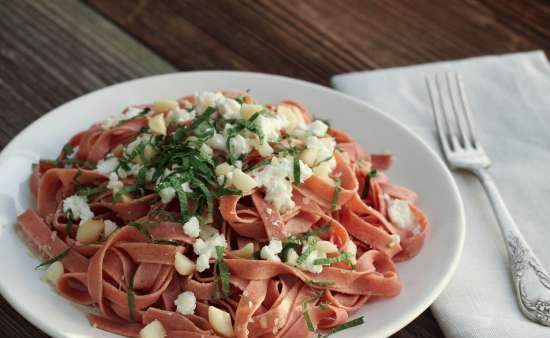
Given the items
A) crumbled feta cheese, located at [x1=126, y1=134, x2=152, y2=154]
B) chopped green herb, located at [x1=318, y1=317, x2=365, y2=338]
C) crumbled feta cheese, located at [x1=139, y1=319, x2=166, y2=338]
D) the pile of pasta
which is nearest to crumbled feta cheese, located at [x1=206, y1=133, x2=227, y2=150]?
the pile of pasta

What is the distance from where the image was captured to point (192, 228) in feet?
8.93

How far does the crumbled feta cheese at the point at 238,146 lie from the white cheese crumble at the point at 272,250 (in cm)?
38

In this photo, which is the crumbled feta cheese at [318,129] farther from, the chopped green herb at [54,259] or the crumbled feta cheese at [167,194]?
the chopped green herb at [54,259]

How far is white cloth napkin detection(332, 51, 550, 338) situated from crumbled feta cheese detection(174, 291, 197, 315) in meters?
0.98

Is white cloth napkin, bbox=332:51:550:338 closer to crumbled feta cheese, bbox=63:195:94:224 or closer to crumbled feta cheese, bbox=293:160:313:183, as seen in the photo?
crumbled feta cheese, bbox=293:160:313:183

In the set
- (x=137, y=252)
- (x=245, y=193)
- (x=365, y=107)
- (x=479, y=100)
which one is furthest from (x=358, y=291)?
(x=479, y=100)

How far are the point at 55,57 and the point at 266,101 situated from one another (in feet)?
4.57

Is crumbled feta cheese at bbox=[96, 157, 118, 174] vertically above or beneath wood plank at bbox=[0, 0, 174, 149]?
above

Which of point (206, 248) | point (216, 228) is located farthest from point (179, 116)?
point (206, 248)

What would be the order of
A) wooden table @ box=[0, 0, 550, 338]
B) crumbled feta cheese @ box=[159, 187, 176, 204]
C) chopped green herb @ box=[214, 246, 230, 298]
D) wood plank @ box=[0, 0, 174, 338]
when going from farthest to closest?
wooden table @ box=[0, 0, 550, 338]
wood plank @ box=[0, 0, 174, 338]
crumbled feta cheese @ box=[159, 187, 176, 204]
chopped green herb @ box=[214, 246, 230, 298]

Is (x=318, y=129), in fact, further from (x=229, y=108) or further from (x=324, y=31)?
(x=324, y=31)

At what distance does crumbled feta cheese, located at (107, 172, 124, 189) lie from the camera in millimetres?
2971

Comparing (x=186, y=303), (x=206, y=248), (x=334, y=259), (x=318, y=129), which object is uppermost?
(x=318, y=129)

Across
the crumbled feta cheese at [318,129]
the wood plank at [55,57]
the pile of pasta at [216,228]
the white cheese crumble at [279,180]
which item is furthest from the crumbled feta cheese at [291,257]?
the wood plank at [55,57]
